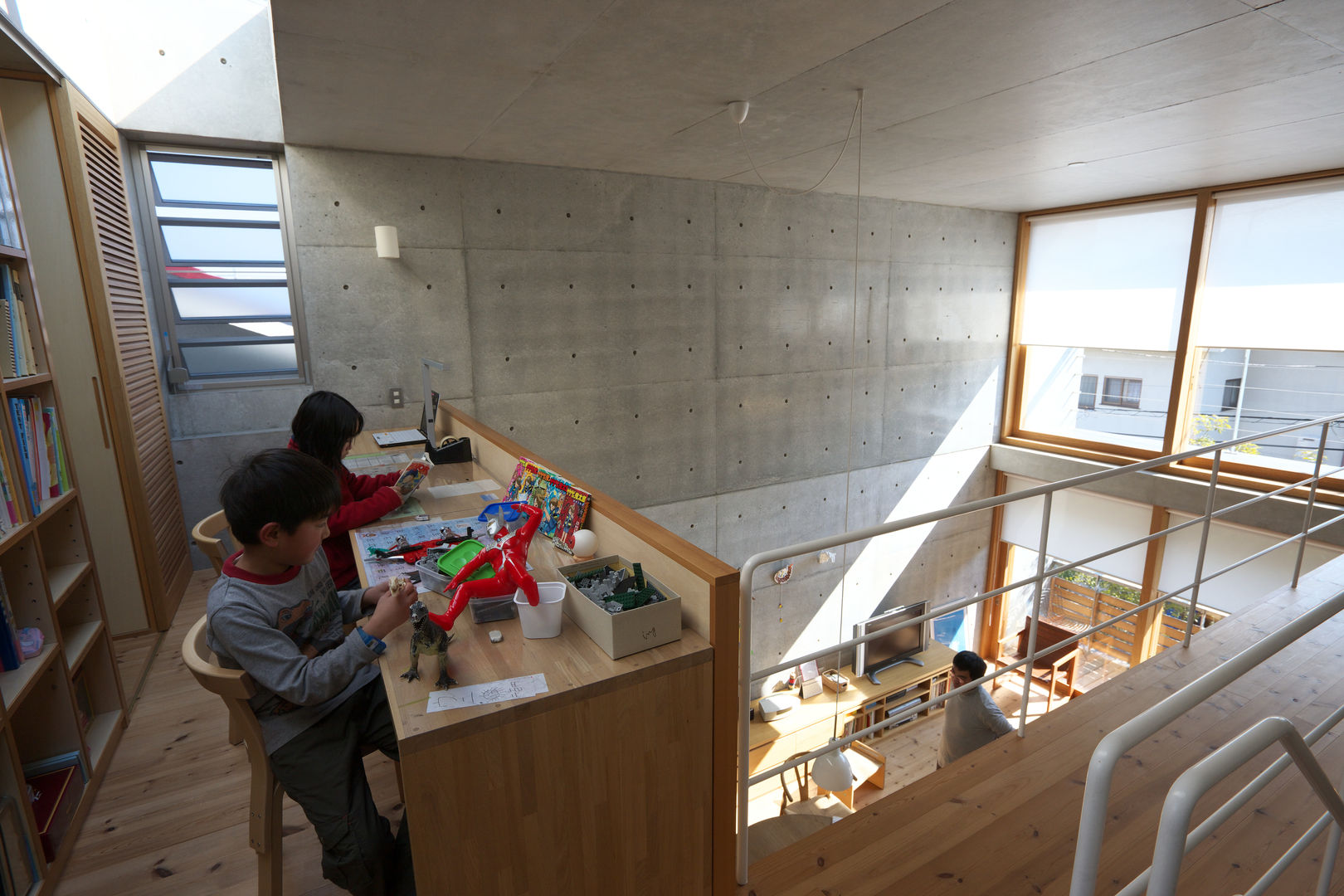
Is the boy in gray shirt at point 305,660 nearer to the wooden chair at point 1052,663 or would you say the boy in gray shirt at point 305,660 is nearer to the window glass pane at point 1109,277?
the wooden chair at point 1052,663

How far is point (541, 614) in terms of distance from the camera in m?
1.51

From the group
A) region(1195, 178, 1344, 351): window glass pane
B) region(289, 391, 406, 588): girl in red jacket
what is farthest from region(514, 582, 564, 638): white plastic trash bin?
region(1195, 178, 1344, 351): window glass pane

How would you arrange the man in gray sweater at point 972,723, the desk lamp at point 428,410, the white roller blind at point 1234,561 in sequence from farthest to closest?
the white roller blind at point 1234,561
the desk lamp at point 428,410
the man in gray sweater at point 972,723

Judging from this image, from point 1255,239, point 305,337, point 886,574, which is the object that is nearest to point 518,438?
point 305,337

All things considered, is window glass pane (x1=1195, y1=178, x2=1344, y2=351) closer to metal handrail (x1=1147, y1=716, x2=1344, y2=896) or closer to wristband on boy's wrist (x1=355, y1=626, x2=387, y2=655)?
metal handrail (x1=1147, y1=716, x2=1344, y2=896)

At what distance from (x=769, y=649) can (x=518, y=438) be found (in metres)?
3.30

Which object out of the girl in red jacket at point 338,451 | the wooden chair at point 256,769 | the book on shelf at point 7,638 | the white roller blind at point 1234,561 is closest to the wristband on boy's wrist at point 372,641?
the wooden chair at point 256,769

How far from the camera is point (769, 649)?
627 cm

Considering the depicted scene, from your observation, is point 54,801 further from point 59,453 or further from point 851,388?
point 851,388

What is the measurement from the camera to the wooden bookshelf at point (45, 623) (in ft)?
5.70

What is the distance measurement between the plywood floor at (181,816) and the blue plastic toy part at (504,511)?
Answer: 3.02 feet

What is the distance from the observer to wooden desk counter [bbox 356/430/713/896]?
121cm

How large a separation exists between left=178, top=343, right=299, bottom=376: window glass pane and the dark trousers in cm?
314

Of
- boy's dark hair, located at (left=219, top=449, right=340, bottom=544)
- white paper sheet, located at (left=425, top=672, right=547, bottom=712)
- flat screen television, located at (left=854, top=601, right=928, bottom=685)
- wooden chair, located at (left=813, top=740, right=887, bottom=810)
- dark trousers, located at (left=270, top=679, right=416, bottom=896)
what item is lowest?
wooden chair, located at (left=813, top=740, right=887, bottom=810)
